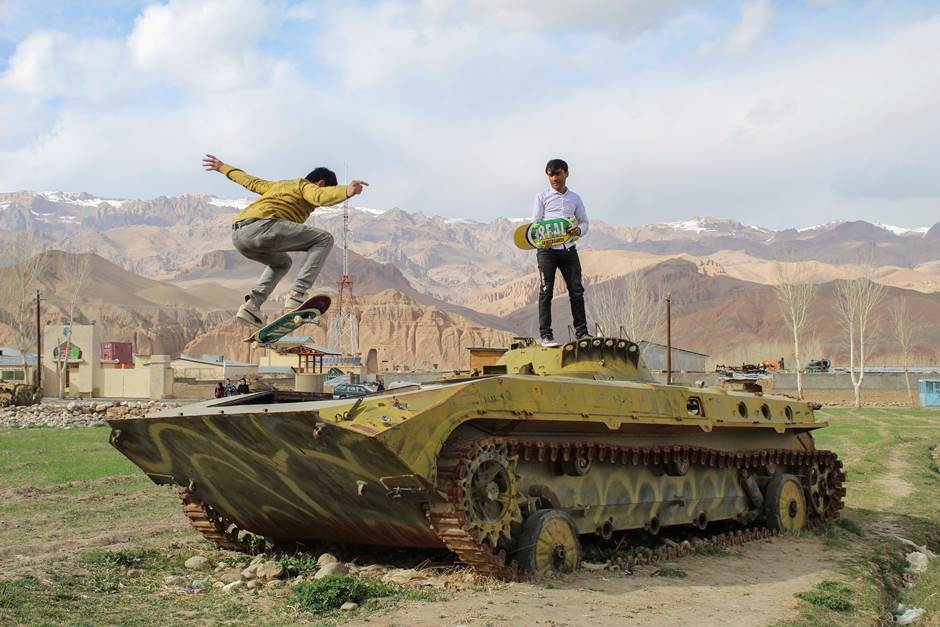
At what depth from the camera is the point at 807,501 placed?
15062mm

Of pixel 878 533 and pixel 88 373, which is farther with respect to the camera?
pixel 88 373

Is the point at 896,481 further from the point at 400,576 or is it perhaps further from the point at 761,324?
the point at 761,324

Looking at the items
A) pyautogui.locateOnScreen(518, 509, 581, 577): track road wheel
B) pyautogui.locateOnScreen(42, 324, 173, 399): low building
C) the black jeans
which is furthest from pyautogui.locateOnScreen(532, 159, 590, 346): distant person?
pyautogui.locateOnScreen(42, 324, 173, 399): low building

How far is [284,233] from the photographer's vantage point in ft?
27.3

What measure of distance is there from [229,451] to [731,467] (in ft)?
23.1

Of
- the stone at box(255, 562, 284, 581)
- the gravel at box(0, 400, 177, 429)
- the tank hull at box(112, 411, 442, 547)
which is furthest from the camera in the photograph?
the gravel at box(0, 400, 177, 429)

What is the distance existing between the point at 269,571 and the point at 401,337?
415ft

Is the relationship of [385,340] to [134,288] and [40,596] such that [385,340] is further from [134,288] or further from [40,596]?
[40,596]

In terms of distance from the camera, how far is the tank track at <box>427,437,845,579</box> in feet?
29.0

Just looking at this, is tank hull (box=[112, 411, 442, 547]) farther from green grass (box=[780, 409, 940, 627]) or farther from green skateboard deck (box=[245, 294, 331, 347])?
green grass (box=[780, 409, 940, 627])

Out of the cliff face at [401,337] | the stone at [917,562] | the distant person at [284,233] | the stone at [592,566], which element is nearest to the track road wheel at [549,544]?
the stone at [592,566]

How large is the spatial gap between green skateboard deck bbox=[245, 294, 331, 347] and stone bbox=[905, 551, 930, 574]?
27.3ft

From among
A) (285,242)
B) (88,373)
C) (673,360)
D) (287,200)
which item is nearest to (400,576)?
(285,242)

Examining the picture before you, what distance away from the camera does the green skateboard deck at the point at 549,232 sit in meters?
11.6
